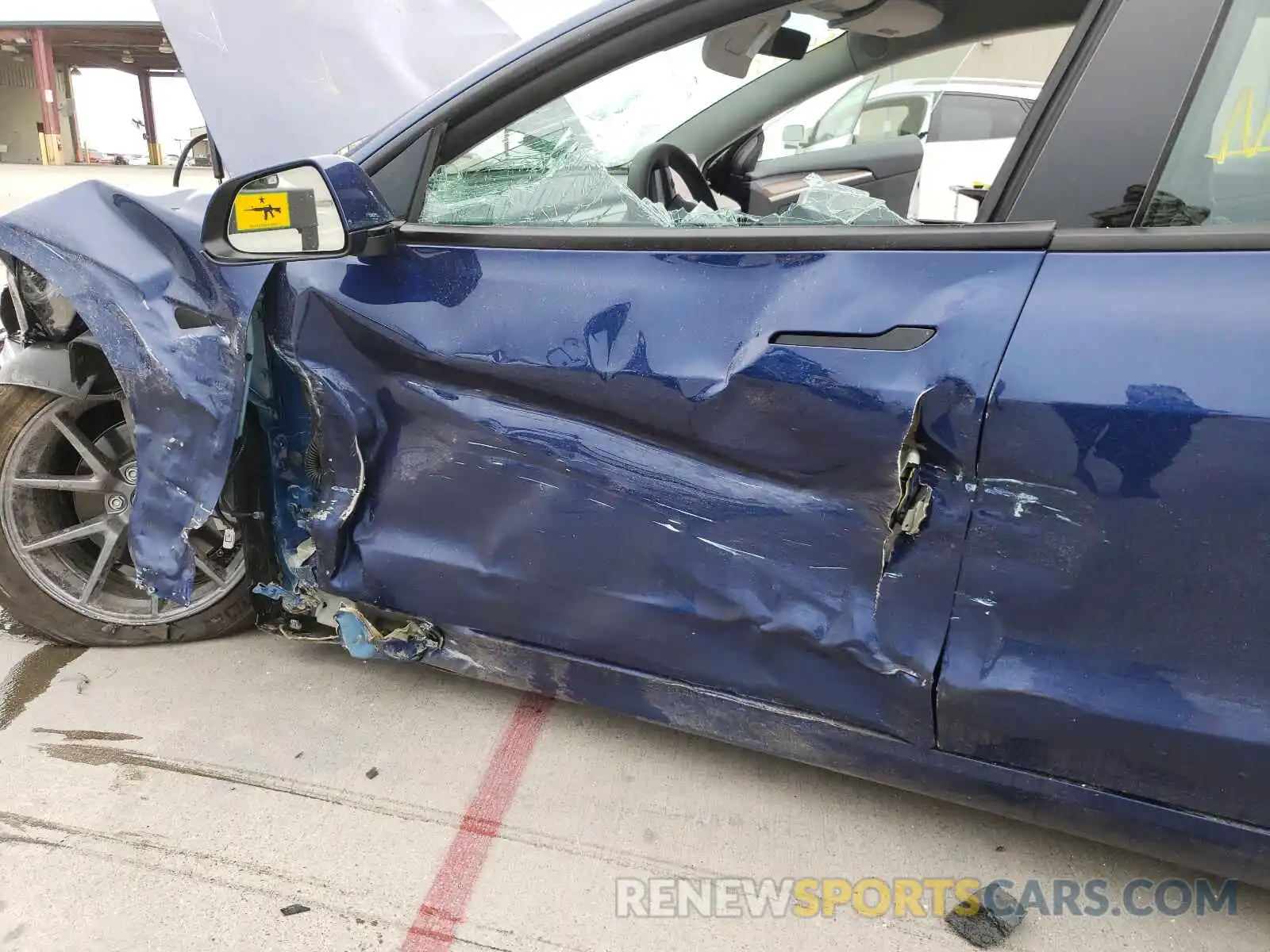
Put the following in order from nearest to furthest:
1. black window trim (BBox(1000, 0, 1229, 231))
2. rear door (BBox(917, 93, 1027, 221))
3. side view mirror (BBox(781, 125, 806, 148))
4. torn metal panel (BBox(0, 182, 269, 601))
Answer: black window trim (BBox(1000, 0, 1229, 231)), torn metal panel (BBox(0, 182, 269, 601)), rear door (BBox(917, 93, 1027, 221)), side view mirror (BBox(781, 125, 806, 148))

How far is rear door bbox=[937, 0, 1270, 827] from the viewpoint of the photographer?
1292 millimetres

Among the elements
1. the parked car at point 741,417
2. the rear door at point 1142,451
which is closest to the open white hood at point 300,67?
the parked car at point 741,417

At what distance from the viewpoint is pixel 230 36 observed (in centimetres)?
201

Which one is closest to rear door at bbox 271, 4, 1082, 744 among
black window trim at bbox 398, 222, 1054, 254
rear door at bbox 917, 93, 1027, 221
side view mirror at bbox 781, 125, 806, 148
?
black window trim at bbox 398, 222, 1054, 254

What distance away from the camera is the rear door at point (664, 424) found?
1.45 meters

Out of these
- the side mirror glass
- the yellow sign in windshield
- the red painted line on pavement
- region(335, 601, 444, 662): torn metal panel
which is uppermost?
the yellow sign in windshield

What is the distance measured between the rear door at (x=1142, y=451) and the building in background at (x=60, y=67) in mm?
27856

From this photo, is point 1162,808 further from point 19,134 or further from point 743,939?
point 19,134

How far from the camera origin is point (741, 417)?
1.57 metres

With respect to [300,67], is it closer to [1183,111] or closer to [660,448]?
[660,448]

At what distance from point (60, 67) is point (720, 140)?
38059mm

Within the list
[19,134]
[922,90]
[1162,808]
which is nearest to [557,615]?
[1162,808]

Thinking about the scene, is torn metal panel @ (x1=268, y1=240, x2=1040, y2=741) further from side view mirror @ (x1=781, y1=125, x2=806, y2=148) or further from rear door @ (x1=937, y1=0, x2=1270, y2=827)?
side view mirror @ (x1=781, y1=125, x2=806, y2=148)

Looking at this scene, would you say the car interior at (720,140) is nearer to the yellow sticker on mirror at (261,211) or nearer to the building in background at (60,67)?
the yellow sticker on mirror at (261,211)
